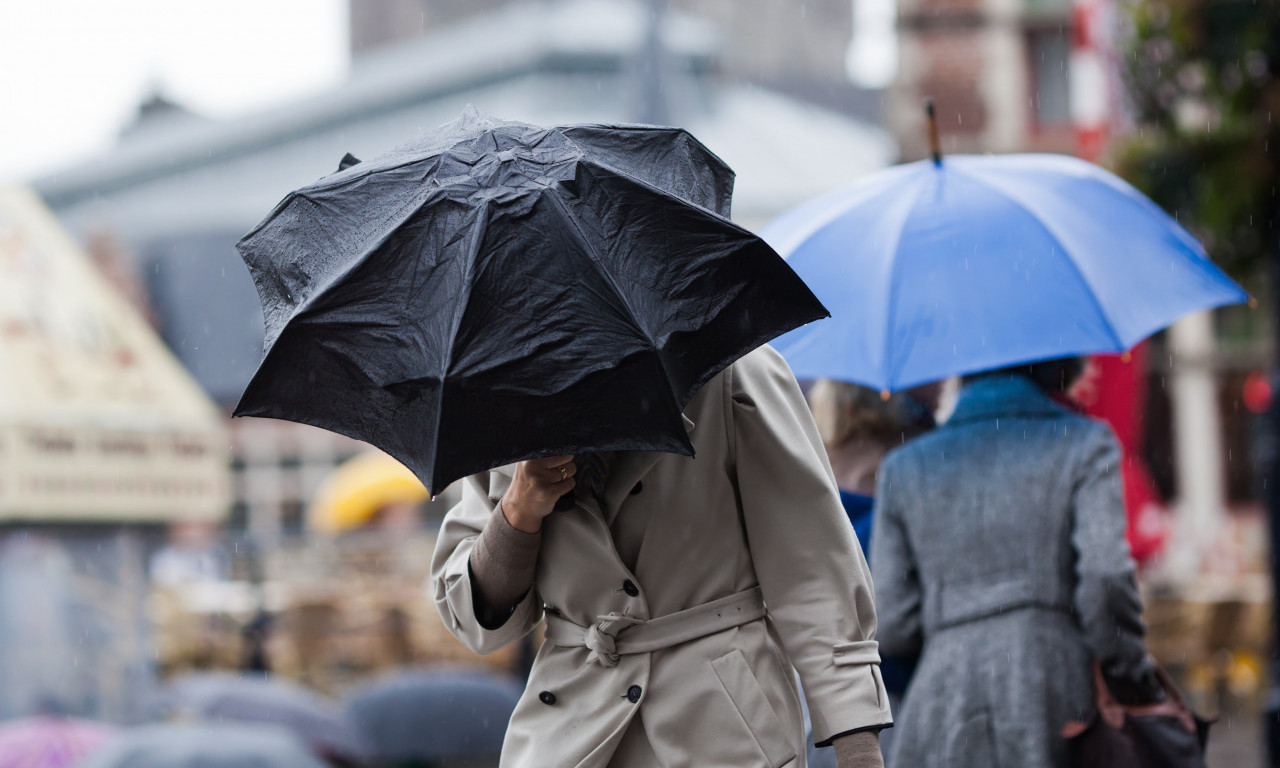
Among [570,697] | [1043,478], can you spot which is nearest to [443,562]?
[570,697]

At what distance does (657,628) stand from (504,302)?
623mm

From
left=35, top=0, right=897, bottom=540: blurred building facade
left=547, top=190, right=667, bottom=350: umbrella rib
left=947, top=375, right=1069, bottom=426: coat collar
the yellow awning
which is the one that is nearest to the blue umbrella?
left=947, top=375, right=1069, bottom=426: coat collar

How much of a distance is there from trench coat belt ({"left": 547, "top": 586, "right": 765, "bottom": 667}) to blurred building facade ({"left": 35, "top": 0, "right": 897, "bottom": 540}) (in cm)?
2584

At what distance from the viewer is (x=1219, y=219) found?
1020 centimetres

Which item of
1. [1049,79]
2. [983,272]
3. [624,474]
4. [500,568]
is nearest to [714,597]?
[624,474]

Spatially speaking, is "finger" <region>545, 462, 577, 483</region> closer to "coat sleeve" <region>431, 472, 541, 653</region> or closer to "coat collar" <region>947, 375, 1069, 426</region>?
"coat sleeve" <region>431, 472, 541, 653</region>

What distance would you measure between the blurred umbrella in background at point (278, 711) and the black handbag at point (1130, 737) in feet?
12.0

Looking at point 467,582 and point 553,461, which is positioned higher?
point 553,461

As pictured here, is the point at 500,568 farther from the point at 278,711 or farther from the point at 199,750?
the point at 278,711

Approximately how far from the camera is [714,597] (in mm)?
2512

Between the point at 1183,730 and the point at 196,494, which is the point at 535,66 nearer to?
the point at 196,494

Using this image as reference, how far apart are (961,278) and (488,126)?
1707 mm

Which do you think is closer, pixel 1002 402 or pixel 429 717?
pixel 1002 402

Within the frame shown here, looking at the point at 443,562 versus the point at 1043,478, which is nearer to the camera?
the point at 443,562
